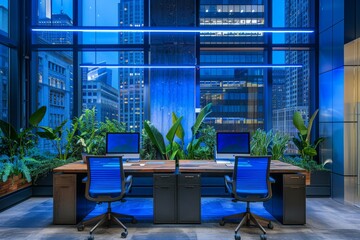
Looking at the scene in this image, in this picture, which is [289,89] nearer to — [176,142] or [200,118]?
[200,118]

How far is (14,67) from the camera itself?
20.9 ft

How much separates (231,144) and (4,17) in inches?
198

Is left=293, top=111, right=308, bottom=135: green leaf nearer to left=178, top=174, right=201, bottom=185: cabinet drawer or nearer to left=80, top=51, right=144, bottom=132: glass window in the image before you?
left=178, top=174, right=201, bottom=185: cabinet drawer

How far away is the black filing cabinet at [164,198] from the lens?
169 inches

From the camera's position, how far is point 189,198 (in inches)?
169

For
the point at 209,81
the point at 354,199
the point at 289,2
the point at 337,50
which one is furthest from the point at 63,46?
the point at 354,199

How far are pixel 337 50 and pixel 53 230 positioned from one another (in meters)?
5.43

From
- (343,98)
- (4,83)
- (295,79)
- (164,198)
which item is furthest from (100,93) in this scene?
(343,98)

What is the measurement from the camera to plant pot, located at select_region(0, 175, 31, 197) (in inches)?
195

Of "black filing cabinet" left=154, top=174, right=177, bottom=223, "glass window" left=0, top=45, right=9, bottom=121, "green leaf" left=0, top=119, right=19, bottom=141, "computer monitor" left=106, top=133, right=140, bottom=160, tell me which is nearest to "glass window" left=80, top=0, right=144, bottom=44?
"glass window" left=0, top=45, right=9, bottom=121

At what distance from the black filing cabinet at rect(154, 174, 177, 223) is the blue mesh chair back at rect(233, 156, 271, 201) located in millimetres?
883

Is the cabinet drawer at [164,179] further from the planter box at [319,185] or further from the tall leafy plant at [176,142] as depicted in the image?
the planter box at [319,185]

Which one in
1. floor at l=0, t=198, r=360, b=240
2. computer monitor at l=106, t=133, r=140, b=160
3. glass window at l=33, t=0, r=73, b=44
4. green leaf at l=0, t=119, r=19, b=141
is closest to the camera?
floor at l=0, t=198, r=360, b=240

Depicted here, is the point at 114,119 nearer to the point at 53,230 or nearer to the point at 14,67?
the point at 14,67
